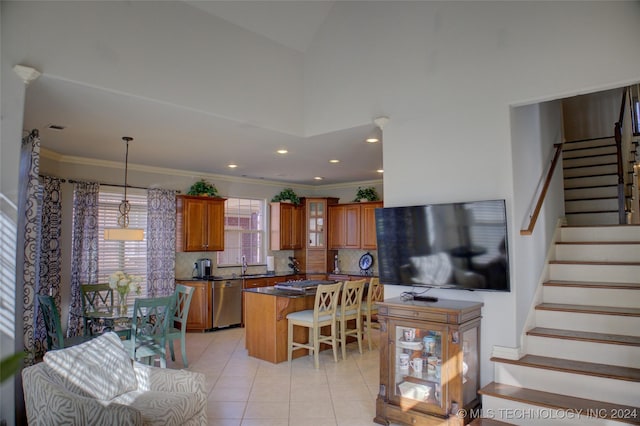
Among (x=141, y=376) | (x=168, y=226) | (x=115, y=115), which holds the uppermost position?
(x=115, y=115)

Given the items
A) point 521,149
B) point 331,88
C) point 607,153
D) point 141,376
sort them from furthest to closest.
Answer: point 607,153
point 331,88
point 521,149
point 141,376

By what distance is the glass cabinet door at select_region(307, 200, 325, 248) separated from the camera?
893cm

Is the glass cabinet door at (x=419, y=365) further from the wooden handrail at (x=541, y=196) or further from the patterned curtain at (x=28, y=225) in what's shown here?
the patterned curtain at (x=28, y=225)

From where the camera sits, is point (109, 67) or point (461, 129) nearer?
point (109, 67)

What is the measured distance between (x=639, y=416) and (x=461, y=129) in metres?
2.50

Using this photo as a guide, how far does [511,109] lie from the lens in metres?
3.62

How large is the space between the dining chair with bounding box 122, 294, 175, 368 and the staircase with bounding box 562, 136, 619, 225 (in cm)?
586

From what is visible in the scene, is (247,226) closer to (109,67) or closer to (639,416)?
(109,67)

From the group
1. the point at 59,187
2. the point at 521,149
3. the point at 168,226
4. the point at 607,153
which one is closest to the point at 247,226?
the point at 168,226

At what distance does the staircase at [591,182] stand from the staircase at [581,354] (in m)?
2.00

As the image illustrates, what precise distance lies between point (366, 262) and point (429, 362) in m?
5.06

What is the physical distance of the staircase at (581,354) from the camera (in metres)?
3.04

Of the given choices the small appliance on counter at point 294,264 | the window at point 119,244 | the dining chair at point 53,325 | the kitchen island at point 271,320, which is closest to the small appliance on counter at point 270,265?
the small appliance on counter at point 294,264

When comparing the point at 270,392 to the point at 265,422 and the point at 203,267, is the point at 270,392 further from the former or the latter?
the point at 203,267
